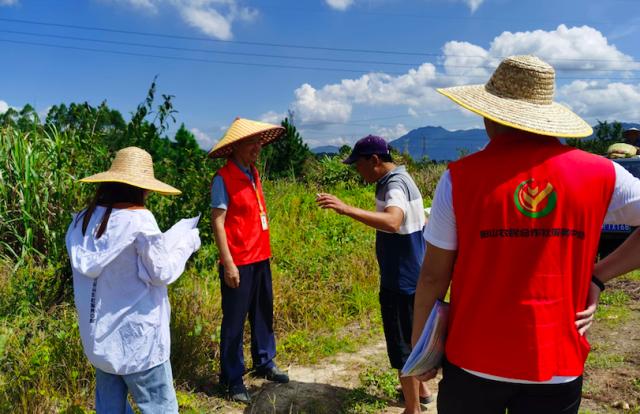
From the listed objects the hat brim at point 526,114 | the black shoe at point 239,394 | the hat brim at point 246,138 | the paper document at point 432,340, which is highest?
the hat brim at point 246,138

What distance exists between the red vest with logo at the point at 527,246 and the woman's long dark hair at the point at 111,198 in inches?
58.7

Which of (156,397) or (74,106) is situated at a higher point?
(74,106)

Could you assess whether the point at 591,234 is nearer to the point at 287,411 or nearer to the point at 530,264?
the point at 530,264

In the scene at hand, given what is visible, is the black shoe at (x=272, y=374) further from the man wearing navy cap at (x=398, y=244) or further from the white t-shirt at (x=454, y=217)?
the white t-shirt at (x=454, y=217)

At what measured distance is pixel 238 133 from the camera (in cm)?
322

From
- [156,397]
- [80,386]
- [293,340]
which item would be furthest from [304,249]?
[156,397]

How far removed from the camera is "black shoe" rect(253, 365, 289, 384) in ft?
11.5

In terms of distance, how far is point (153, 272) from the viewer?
2.07 m

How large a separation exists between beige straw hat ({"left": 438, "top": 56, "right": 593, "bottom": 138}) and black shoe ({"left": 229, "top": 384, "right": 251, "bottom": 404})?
8.24 feet

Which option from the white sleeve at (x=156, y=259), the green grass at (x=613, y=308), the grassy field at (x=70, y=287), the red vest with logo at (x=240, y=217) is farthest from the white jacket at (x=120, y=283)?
the green grass at (x=613, y=308)

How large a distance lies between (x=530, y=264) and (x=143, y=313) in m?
1.62

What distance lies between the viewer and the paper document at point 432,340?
1.55 m

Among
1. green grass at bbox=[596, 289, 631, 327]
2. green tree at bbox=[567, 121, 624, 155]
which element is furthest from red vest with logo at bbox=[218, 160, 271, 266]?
green tree at bbox=[567, 121, 624, 155]

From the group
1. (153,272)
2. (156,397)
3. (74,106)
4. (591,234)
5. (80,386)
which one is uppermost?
(74,106)
